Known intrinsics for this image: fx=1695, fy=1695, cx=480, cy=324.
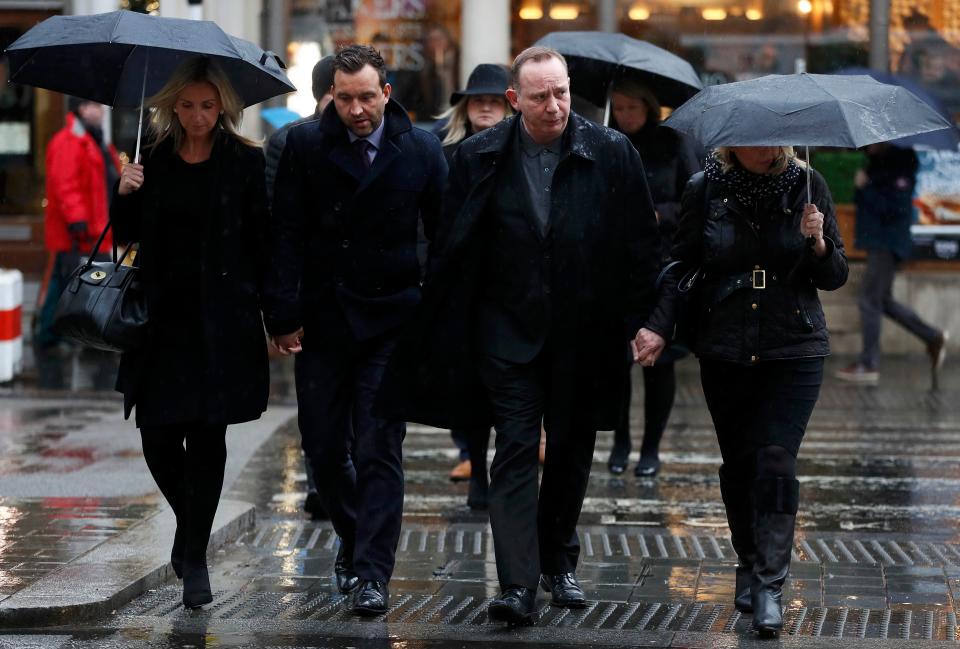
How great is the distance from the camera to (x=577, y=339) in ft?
19.4

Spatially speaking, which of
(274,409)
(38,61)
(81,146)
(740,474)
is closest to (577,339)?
(740,474)

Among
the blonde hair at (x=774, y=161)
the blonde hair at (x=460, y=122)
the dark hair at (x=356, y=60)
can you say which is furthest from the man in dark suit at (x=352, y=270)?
the blonde hair at (x=460, y=122)

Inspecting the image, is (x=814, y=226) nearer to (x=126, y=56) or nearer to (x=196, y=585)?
(x=196, y=585)

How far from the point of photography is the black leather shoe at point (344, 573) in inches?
250

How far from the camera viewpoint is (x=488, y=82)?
825cm

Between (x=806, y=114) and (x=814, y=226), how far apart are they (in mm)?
398

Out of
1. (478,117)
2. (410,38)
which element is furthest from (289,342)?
(410,38)

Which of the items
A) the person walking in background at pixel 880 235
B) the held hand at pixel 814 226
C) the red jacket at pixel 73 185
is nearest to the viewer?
the held hand at pixel 814 226

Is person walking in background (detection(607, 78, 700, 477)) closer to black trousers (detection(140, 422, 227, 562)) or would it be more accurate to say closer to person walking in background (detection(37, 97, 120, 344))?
black trousers (detection(140, 422, 227, 562))

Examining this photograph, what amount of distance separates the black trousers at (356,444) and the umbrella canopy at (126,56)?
101 cm

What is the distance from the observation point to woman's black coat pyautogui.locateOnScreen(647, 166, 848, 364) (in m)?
5.79

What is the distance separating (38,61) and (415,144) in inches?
55.2

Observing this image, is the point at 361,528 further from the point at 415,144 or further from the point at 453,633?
the point at 415,144

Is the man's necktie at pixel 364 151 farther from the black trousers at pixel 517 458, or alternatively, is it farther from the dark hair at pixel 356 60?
the black trousers at pixel 517 458
